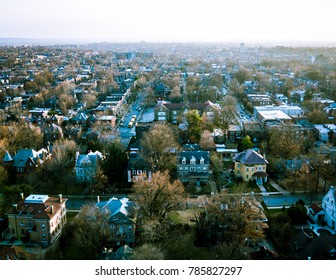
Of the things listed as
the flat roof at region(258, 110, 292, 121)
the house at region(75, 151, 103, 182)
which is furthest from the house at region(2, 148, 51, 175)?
the flat roof at region(258, 110, 292, 121)

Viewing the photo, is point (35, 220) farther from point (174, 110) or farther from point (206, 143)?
point (174, 110)

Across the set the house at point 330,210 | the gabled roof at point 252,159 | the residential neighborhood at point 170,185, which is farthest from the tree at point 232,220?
the gabled roof at point 252,159

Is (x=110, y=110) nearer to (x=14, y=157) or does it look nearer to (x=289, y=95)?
(x=14, y=157)

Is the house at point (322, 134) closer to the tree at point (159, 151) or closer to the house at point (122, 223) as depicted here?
the tree at point (159, 151)

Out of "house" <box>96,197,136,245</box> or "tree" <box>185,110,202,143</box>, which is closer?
"house" <box>96,197,136,245</box>

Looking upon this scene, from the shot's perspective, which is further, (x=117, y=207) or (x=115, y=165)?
(x=115, y=165)

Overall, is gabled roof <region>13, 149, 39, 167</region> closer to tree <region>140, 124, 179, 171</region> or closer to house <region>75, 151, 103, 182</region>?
house <region>75, 151, 103, 182</region>

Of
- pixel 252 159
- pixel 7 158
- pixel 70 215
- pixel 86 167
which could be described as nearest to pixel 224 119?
pixel 252 159
